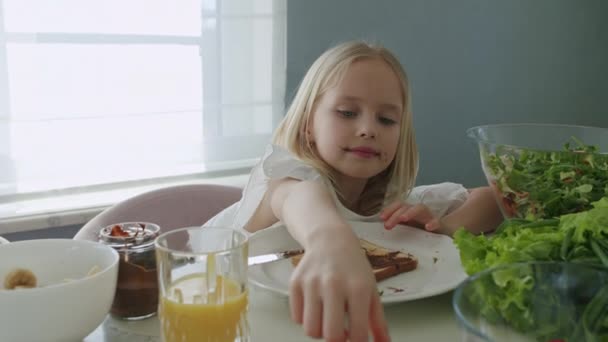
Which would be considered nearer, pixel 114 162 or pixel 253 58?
pixel 114 162

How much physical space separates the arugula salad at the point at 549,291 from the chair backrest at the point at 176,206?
0.84 m

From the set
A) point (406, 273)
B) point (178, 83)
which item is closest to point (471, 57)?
point (178, 83)

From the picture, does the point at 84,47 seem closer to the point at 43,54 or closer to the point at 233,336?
the point at 43,54

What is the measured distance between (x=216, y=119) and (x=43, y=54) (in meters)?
0.56

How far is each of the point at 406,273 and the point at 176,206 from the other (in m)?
0.72

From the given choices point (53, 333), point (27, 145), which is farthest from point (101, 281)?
point (27, 145)

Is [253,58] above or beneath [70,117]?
above

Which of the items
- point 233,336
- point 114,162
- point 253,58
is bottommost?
point 114,162

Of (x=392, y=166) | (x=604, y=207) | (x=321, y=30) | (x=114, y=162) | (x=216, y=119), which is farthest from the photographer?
(x=321, y=30)

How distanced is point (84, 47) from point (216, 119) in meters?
0.47

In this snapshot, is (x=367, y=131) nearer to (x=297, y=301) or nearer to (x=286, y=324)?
(x=286, y=324)

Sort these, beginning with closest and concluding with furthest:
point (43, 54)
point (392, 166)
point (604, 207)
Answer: point (604, 207) → point (392, 166) → point (43, 54)

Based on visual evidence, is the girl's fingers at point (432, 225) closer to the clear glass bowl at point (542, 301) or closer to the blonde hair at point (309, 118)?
the blonde hair at point (309, 118)

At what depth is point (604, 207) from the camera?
2.35ft
